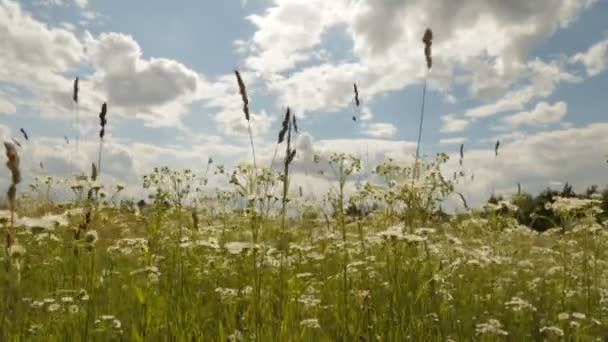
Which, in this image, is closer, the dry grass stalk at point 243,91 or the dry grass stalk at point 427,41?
the dry grass stalk at point 243,91

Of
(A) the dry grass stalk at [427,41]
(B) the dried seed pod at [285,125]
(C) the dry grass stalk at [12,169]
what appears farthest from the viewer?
(A) the dry grass stalk at [427,41]

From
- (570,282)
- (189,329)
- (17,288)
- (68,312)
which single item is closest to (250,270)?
(189,329)

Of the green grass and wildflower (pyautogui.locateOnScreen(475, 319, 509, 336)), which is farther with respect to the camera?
wildflower (pyautogui.locateOnScreen(475, 319, 509, 336))

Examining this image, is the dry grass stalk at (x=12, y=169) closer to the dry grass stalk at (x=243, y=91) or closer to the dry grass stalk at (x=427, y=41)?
the dry grass stalk at (x=243, y=91)

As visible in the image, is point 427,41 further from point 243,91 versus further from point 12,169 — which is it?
point 12,169

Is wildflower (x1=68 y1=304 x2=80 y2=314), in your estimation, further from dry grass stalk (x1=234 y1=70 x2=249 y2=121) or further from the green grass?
dry grass stalk (x1=234 y1=70 x2=249 y2=121)

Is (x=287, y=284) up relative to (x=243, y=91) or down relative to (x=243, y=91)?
down

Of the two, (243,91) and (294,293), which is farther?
(294,293)

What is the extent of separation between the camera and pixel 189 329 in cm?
385

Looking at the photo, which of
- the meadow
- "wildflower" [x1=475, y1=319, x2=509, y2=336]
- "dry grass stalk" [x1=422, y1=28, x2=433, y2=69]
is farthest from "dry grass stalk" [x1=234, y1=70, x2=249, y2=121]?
"wildflower" [x1=475, y1=319, x2=509, y2=336]

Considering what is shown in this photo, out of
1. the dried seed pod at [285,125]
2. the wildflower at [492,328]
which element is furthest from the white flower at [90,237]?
the wildflower at [492,328]

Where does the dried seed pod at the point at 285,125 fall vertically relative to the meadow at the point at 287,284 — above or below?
above

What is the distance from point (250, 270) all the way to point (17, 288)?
2.70 metres

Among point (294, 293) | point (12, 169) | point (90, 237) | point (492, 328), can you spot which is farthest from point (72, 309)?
point (492, 328)
